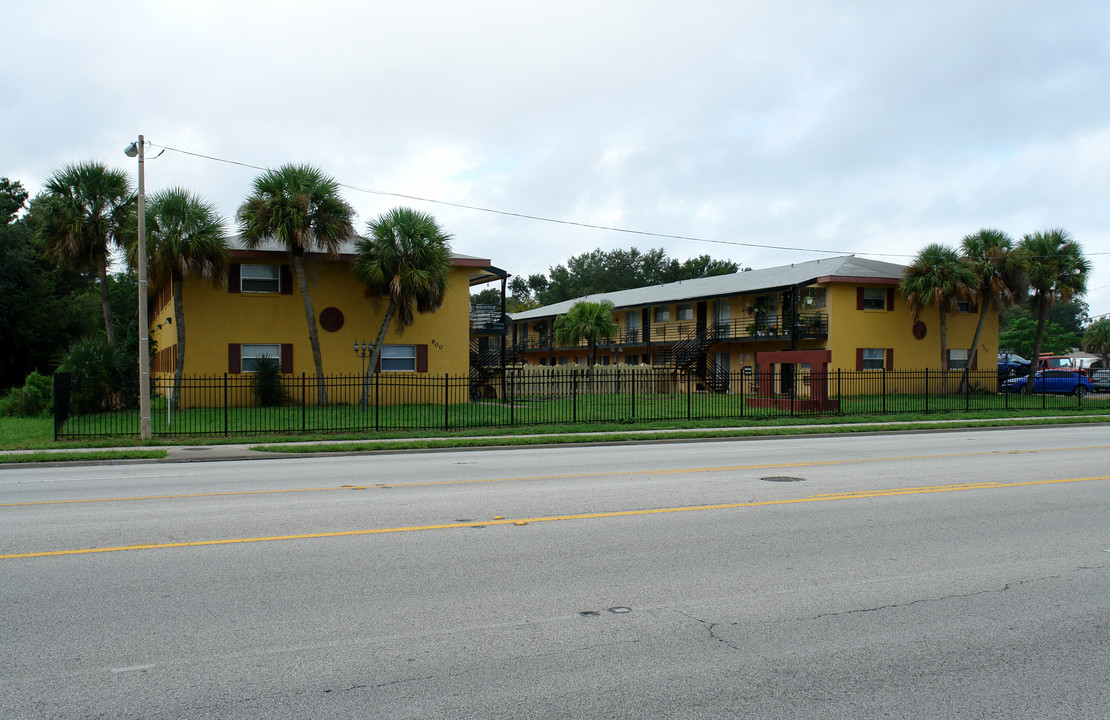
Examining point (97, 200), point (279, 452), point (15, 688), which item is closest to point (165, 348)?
point (97, 200)

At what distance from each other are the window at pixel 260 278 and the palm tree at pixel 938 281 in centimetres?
2905

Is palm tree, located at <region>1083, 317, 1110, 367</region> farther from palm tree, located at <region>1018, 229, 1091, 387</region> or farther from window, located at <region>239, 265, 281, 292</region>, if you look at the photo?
window, located at <region>239, 265, 281, 292</region>

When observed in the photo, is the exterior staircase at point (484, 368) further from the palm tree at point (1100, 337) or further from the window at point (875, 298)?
the palm tree at point (1100, 337)

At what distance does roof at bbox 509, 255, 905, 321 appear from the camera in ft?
134

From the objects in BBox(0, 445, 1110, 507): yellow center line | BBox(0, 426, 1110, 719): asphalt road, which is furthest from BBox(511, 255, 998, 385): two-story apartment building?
BBox(0, 426, 1110, 719): asphalt road

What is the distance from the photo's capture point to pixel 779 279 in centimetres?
4400

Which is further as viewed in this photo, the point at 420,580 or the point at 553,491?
the point at 553,491

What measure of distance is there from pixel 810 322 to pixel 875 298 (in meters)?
3.62

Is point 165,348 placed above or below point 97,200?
below

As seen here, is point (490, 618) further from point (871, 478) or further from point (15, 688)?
point (871, 478)

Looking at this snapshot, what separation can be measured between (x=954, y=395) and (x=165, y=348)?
1443 inches

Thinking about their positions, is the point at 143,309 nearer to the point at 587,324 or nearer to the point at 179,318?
the point at 179,318

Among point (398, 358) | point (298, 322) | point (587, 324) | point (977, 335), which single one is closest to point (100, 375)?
point (298, 322)

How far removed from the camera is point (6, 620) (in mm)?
5422
